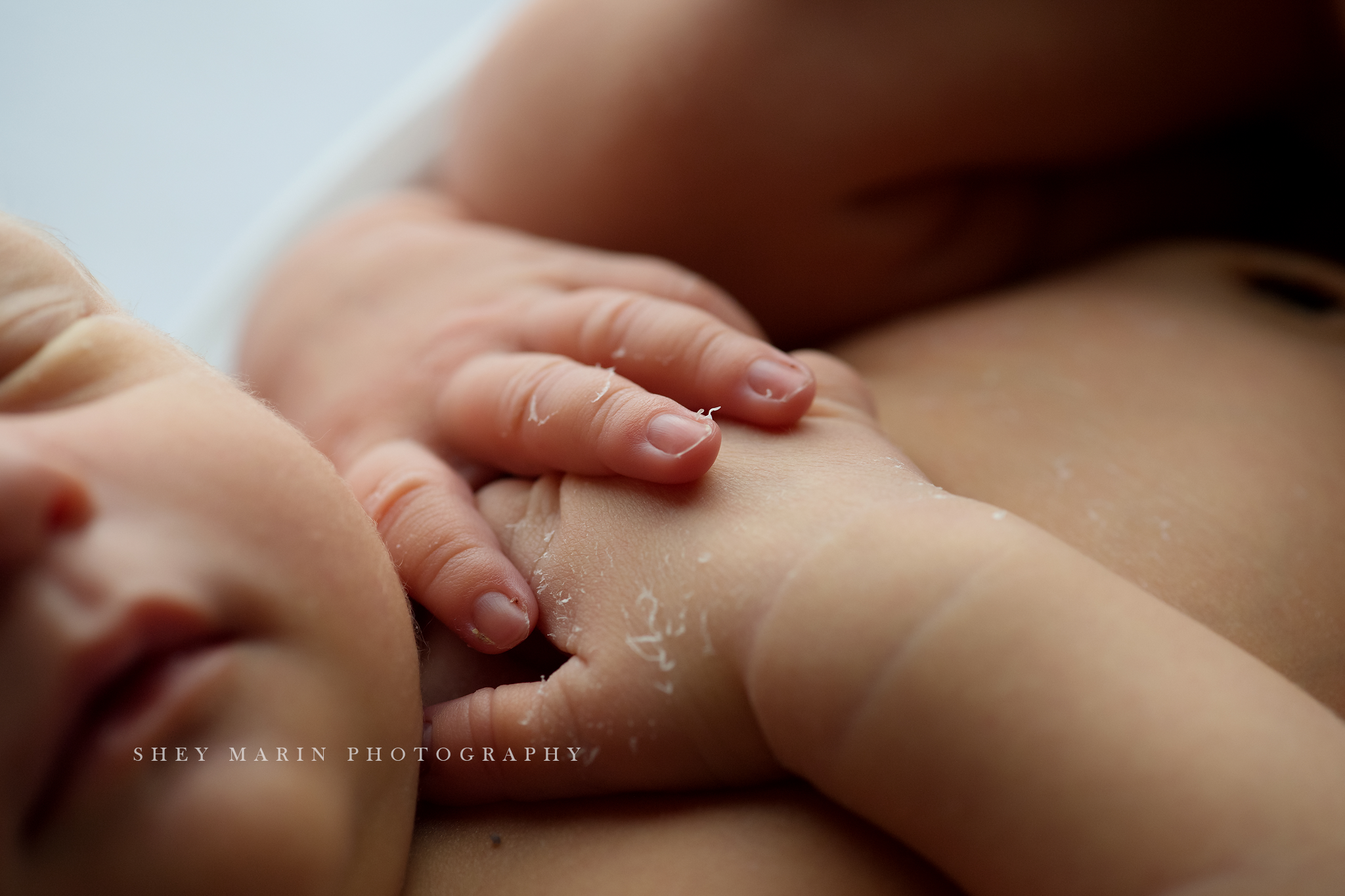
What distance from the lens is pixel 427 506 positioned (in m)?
0.66

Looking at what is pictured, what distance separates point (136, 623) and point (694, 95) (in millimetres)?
651

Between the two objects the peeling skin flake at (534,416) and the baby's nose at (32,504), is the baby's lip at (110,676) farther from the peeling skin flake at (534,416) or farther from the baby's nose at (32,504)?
the peeling skin flake at (534,416)

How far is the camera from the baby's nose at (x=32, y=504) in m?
0.42

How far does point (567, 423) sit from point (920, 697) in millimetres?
268

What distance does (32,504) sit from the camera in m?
0.42

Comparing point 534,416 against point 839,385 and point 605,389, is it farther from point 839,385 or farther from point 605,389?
point 839,385

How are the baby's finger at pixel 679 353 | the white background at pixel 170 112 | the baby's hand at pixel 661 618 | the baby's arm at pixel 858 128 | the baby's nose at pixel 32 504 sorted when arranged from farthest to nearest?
the white background at pixel 170 112
the baby's arm at pixel 858 128
the baby's finger at pixel 679 353
the baby's hand at pixel 661 618
the baby's nose at pixel 32 504

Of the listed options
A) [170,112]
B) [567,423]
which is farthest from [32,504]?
[170,112]

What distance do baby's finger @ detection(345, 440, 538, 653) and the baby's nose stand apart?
0.21m

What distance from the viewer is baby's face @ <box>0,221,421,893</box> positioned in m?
0.42

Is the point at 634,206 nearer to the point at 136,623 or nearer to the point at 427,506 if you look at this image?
the point at 427,506

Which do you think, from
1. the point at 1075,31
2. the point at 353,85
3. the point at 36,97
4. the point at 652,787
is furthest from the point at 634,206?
the point at 36,97

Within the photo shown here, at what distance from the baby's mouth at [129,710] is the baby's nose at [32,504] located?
0.06 metres

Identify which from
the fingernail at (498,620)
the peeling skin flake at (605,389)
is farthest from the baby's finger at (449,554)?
the peeling skin flake at (605,389)
